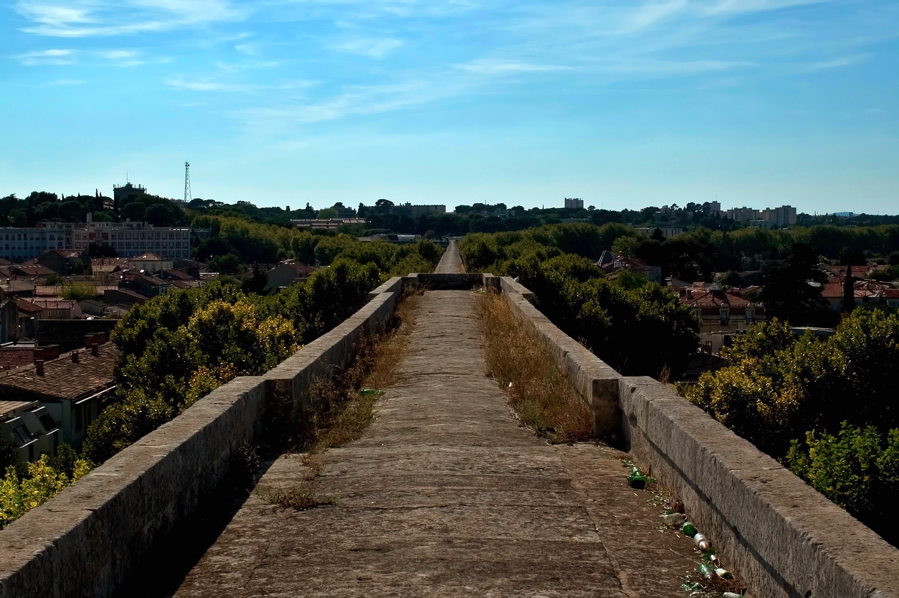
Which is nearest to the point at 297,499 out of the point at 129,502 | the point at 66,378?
Answer: the point at 129,502

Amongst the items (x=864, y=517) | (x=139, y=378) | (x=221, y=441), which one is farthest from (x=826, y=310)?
(x=221, y=441)

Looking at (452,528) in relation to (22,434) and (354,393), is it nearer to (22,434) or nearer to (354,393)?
(354,393)

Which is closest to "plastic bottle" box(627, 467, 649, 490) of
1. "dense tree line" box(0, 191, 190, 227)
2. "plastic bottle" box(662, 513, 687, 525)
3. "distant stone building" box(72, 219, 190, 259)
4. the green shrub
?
"plastic bottle" box(662, 513, 687, 525)

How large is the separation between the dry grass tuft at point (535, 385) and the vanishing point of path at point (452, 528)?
238 millimetres

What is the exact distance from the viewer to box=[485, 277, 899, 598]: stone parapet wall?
3.40 m

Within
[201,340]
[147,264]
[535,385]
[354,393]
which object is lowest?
[147,264]

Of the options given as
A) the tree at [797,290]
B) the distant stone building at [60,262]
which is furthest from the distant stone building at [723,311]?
the distant stone building at [60,262]

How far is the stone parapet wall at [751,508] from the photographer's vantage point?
3400 mm

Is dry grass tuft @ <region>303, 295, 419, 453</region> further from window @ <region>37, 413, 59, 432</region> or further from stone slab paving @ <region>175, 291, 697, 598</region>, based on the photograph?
window @ <region>37, 413, 59, 432</region>

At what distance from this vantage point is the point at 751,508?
4.19 metres

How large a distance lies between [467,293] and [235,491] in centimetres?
1866

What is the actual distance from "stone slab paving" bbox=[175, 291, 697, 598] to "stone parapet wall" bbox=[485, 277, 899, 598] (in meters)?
0.24

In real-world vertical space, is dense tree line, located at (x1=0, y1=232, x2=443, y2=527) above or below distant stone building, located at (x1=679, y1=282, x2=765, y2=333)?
above

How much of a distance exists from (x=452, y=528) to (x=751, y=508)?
4.89 ft
